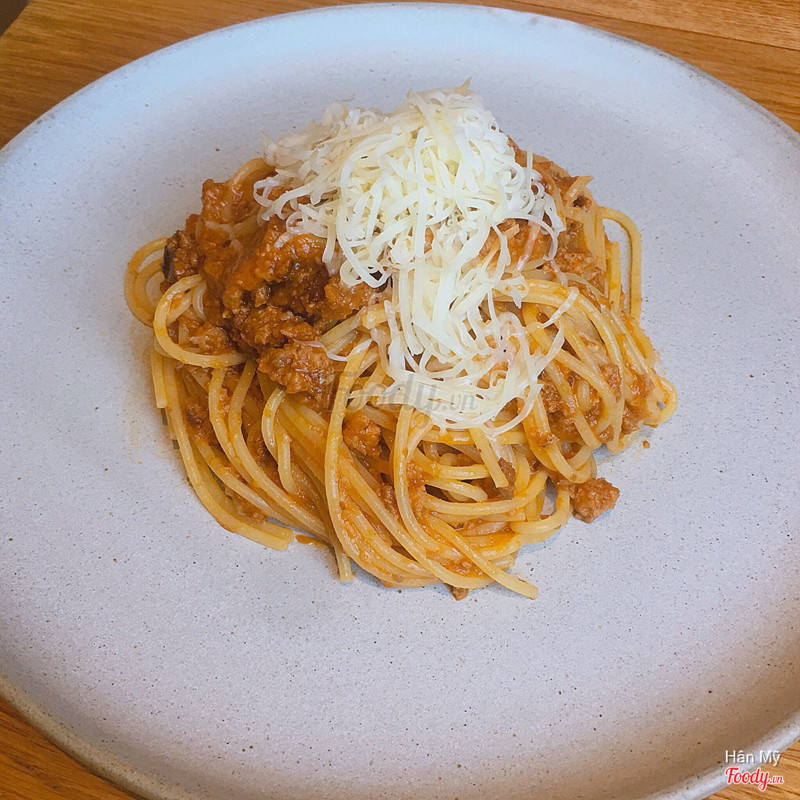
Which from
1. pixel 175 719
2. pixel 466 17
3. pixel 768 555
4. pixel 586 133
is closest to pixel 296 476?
pixel 175 719

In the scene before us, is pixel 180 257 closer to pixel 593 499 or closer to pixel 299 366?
pixel 299 366

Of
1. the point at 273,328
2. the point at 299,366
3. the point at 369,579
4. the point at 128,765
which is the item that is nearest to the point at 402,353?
the point at 299,366

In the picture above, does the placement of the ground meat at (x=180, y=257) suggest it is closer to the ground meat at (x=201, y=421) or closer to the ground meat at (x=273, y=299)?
the ground meat at (x=273, y=299)

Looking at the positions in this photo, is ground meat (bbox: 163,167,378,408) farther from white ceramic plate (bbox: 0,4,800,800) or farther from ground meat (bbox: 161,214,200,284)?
white ceramic plate (bbox: 0,4,800,800)

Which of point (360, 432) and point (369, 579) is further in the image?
point (360, 432)

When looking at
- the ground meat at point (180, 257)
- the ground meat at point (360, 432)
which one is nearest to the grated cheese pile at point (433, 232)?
the ground meat at point (360, 432)

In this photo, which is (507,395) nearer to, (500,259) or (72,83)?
(500,259)
